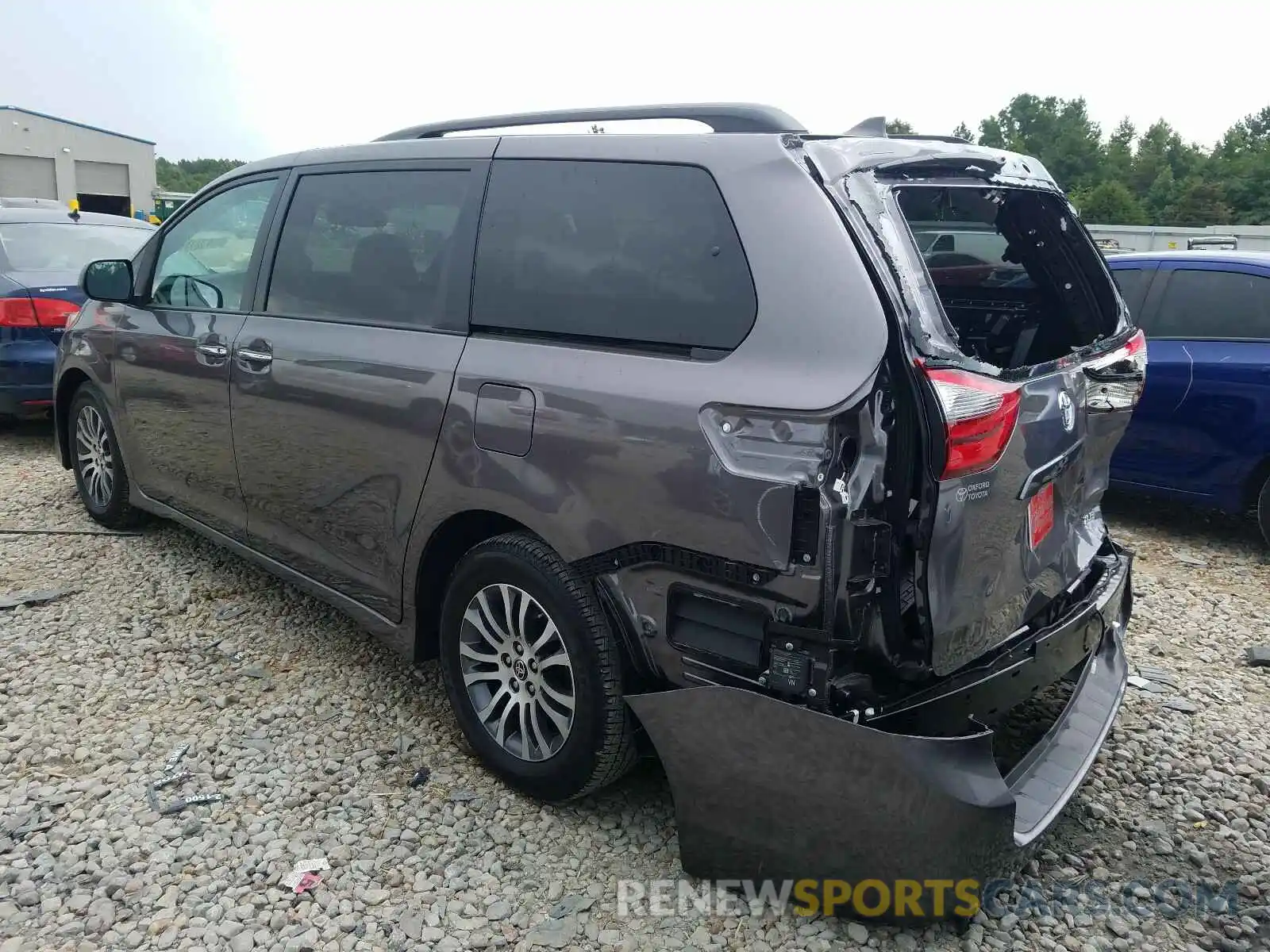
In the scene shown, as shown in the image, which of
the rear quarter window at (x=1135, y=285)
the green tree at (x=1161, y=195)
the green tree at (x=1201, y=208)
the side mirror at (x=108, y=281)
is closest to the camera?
the side mirror at (x=108, y=281)

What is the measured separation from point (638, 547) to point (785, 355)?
23.5 inches

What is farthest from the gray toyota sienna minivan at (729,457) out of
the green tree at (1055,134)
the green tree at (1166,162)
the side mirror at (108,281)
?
the green tree at (1055,134)

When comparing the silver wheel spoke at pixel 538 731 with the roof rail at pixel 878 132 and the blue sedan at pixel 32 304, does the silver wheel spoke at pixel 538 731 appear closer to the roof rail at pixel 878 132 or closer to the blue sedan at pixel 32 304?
the roof rail at pixel 878 132

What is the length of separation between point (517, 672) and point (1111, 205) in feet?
214

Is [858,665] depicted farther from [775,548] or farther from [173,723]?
[173,723]

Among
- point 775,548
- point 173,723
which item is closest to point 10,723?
point 173,723

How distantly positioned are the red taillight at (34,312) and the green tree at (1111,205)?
57.9 meters

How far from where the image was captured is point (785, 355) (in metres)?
2.20

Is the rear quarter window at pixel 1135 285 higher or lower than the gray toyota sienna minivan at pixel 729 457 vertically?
higher

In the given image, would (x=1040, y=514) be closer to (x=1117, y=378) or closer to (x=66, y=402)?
(x=1117, y=378)

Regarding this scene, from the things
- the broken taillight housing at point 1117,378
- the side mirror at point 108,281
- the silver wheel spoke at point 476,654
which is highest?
the side mirror at point 108,281

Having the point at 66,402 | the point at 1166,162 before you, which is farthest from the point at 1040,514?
the point at 1166,162

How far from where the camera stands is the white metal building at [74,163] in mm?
36531

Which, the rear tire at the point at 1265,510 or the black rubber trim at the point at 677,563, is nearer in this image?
the black rubber trim at the point at 677,563
